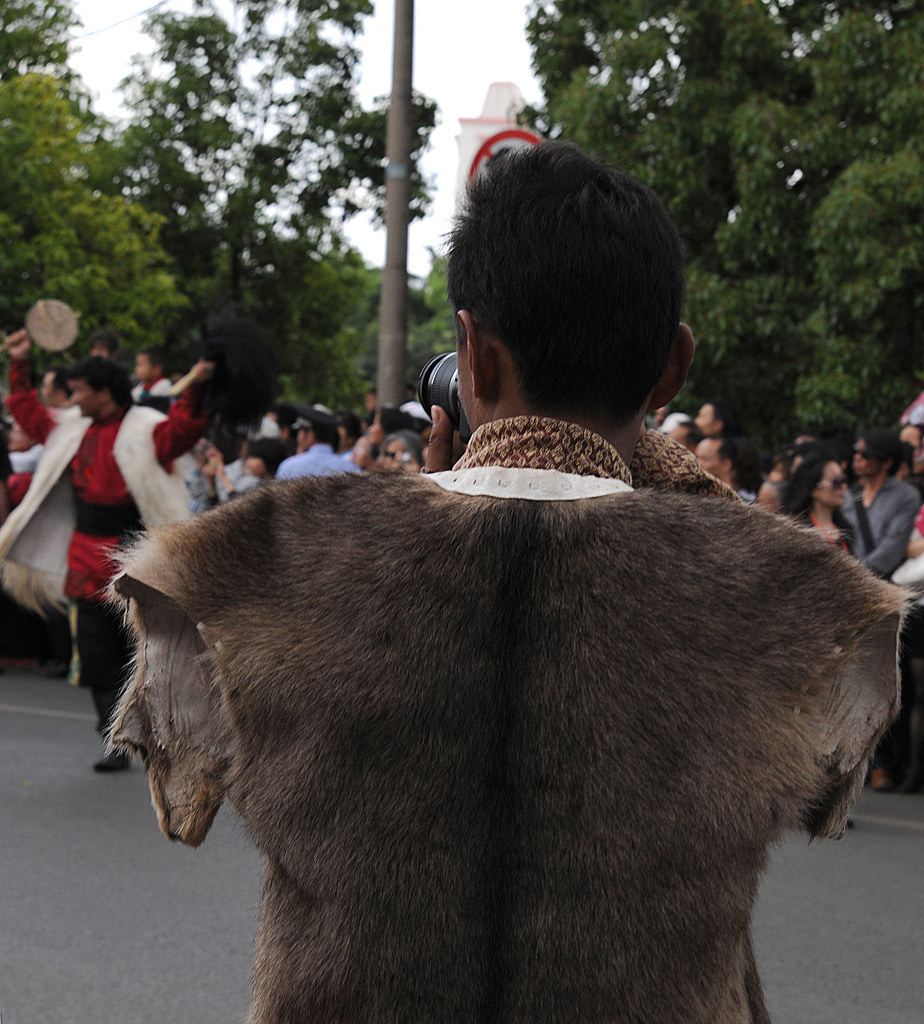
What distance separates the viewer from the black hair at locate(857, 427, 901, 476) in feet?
23.2

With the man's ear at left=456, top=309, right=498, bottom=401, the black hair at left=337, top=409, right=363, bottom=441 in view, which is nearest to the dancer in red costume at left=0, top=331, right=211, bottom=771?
the black hair at left=337, top=409, right=363, bottom=441

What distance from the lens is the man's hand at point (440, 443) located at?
1478mm

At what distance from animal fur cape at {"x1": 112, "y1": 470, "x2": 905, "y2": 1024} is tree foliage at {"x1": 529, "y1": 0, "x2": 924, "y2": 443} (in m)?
11.3

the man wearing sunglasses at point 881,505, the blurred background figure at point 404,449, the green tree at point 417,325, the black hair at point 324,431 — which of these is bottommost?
the green tree at point 417,325

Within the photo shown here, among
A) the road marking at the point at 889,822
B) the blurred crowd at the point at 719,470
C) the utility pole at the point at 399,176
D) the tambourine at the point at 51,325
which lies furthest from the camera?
the utility pole at the point at 399,176

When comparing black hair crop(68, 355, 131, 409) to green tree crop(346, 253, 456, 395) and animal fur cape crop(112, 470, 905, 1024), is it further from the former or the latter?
green tree crop(346, 253, 456, 395)

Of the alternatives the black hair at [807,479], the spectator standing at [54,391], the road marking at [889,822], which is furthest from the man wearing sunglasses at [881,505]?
the spectator standing at [54,391]

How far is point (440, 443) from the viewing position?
1.48 metres

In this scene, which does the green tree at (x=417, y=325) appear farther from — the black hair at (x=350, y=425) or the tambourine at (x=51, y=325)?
the tambourine at (x=51, y=325)

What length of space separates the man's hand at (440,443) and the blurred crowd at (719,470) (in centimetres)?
298

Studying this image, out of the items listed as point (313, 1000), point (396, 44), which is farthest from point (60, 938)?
point (396, 44)

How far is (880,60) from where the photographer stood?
1263 centimetres

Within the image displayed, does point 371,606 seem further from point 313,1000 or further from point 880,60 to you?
point 880,60

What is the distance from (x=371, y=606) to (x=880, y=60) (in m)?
12.9
